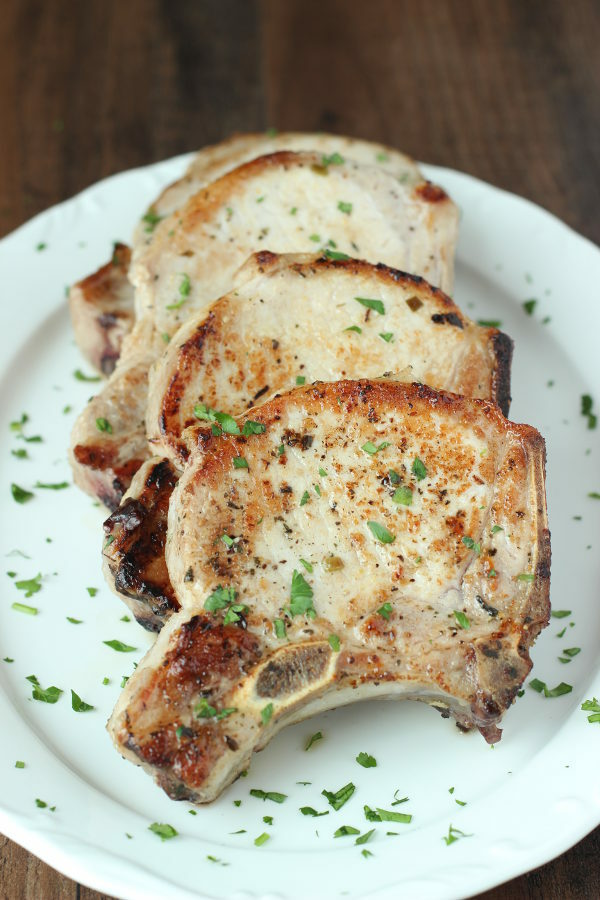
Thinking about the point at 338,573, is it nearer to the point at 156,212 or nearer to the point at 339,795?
the point at 339,795

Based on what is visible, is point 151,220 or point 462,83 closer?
point 151,220

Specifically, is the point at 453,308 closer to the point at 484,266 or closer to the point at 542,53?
the point at 484,266

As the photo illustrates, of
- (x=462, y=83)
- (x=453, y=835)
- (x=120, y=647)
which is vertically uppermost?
(x=462, y=83)

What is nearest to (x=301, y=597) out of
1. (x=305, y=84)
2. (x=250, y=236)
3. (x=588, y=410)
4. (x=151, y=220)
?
(x=250, y=236)

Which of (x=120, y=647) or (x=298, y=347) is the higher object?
(x=298, y=347)

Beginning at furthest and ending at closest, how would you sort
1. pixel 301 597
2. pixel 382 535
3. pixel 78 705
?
pixel 78 705 → pixel 382 535 → pixel 301 597

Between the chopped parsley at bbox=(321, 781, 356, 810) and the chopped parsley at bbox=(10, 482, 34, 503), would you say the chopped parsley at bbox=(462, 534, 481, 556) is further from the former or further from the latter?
the chopped parsley at bbox=(10, 482, 34, 503)

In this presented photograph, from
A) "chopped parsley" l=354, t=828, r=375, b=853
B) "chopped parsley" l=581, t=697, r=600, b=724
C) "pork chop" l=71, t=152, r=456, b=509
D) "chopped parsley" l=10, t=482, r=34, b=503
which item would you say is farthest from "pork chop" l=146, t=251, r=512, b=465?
"chopped parsley" l=354, t=828, r=375, b=853

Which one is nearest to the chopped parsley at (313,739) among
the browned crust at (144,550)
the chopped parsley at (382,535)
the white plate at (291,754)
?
the white plate at (291,754)
